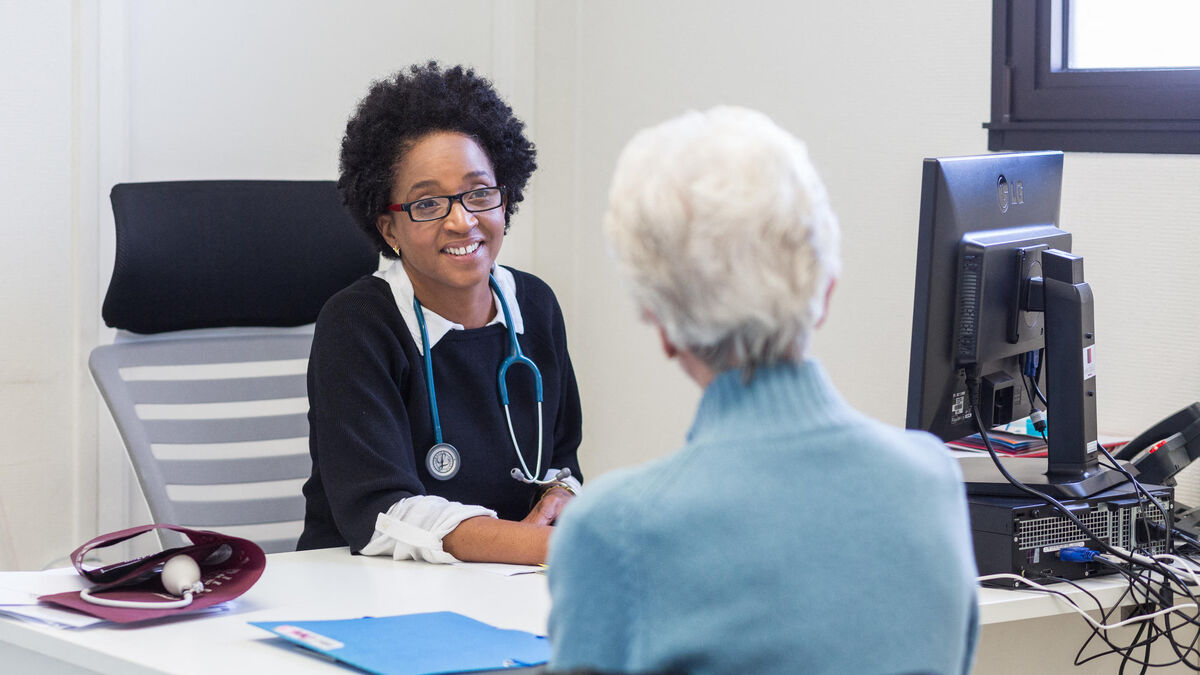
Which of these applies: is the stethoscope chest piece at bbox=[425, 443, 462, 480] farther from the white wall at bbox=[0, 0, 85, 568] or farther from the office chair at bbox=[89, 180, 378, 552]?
the white wall at bbox=[0, 0, 85, 568]

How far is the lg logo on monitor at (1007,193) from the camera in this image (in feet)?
5.29

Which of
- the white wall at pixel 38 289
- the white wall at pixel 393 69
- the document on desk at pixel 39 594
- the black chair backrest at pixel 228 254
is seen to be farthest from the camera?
A: the white wall at pixel 38 289

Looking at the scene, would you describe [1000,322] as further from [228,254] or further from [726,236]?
[228,254]

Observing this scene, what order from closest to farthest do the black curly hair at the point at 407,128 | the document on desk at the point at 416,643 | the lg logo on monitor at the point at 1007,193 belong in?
the document on desk at the point at 416,643 < the lg logo on monitor at the point at 1007,193 < the black curly hair at the point at 407,128

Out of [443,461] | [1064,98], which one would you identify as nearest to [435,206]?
[443,461]

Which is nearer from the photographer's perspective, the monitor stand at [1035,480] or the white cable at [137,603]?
the white cable at [137,603]

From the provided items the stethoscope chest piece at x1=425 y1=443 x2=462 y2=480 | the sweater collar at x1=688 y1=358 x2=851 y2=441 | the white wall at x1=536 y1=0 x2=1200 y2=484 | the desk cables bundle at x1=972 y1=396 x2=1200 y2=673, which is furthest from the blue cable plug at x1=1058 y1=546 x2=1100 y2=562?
the sweater collar at x1=688 y1=358 x2=851 y2=441

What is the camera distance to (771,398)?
77cm

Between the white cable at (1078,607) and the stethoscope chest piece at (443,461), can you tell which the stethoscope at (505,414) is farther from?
the white cable at (1078,607)

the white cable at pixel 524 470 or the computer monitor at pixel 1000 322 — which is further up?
the computer monitor at pixel 1000 322

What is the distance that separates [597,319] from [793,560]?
2.43 m

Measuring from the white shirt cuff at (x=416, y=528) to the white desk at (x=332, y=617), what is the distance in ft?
0.06

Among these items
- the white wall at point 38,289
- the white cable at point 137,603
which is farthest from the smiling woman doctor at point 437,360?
the white wall at point 38,289

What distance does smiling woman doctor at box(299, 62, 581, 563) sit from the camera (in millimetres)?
1647
